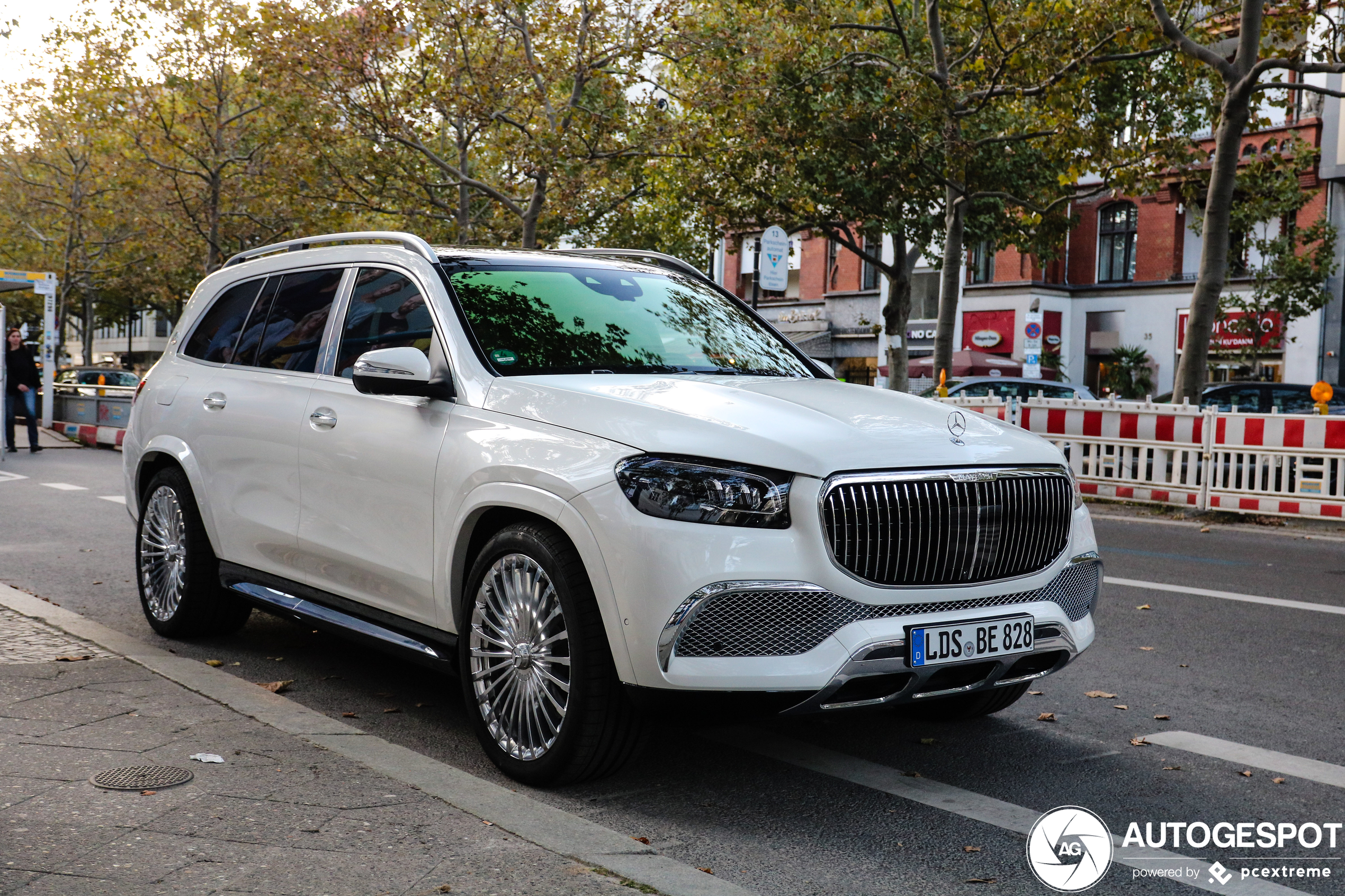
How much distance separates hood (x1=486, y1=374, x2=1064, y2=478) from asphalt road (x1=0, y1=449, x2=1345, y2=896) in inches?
33.3

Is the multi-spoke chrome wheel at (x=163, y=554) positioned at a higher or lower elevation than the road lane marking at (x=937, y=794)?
higher

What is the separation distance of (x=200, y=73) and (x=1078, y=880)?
33523mm

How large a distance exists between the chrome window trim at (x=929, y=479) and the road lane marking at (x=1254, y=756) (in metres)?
1.02

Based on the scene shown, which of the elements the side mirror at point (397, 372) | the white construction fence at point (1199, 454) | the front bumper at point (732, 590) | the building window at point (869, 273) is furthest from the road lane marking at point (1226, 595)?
the building window at point (869, 273)

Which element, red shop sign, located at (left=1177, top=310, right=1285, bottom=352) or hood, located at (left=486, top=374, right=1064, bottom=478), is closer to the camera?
hood, located at (left=486, top=374, right=1064, bottom=478)

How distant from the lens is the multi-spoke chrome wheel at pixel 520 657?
4156 millimetres

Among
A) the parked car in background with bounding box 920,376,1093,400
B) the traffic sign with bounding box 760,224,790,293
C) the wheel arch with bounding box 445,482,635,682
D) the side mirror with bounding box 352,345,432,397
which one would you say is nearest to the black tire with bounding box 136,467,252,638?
the side mirror with bounding box 352,345,432,397

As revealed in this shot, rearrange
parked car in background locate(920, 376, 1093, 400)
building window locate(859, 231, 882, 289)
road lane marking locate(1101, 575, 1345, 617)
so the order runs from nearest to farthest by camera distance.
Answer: road lane marking locate(1101, 575, 1345, 617) < parked car in background locate(920, 376, 1093, 400) < building window locate(859, 231, 882, 289)

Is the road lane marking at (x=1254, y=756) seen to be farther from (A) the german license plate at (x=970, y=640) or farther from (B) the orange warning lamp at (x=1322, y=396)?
(B) the orange warning lamp at (x=1322, y=396)

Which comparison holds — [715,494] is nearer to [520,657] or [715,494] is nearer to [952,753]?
[520,657]

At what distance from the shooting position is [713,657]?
12.5 feet

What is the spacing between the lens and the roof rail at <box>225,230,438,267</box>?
5242mm

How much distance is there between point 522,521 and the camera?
14.2ft

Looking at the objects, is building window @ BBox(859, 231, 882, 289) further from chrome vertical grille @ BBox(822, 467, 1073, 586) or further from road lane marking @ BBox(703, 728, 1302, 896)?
chrome vertical grille @ BBox(822, 467, 1073, 586)
